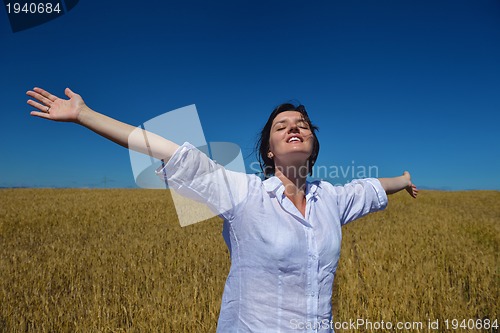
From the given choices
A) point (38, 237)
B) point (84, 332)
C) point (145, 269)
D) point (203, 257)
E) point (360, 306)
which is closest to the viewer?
point (84, 332)

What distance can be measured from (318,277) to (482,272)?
4500mm

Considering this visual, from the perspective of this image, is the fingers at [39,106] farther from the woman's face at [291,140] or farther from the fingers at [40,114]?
the woman's face at [291,140]

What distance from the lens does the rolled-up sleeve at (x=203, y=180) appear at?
127 cm

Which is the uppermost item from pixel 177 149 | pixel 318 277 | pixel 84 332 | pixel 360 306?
pixel 177 149

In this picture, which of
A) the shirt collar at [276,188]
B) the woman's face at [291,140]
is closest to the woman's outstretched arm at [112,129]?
the shirt collar at [276,188]

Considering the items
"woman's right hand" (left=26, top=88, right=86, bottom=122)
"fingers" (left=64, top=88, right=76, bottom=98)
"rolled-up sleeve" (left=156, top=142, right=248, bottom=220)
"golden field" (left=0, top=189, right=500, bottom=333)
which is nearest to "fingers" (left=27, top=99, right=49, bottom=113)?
"woman's right hand" (left=26, top=88, right=86, bottom=122)

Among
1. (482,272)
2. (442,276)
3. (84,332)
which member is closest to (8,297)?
(84,332)

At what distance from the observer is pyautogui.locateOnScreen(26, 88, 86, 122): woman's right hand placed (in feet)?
4.33

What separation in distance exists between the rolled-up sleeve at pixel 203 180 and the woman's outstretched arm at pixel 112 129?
0.19 feet

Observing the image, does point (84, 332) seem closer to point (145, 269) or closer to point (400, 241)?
point (145, 269)

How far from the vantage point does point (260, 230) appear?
1.37 metres

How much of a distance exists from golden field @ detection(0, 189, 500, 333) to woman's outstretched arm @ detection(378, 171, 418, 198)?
1409 mm

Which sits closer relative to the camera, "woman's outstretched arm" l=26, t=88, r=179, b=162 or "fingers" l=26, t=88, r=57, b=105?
"woman's outstretched arm" l=26, t=88, r=179, b=162

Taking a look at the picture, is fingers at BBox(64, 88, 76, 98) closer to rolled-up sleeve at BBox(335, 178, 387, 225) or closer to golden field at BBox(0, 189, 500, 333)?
rolled-up sleeve at BBox(335, 178, 387, 225)
